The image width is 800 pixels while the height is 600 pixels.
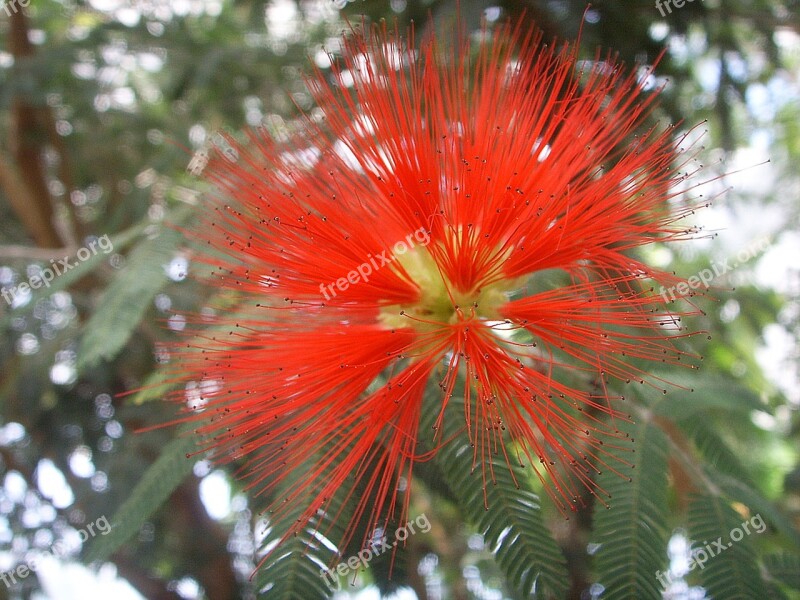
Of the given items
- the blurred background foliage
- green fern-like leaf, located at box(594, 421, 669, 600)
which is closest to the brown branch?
the blurred background foliage

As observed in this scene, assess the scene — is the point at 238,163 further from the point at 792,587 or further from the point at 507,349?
the point at 792,587

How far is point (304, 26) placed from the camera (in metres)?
3.92

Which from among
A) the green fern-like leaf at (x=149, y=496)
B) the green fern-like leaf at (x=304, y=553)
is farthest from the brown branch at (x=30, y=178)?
the green fern-like leaf at (x=304, y=553)

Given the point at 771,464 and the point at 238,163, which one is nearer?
the point at 238,163

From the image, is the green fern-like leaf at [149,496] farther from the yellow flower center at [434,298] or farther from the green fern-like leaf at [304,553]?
the yellow flower center at [434,298]

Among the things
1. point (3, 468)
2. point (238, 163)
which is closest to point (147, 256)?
point (238, 163)

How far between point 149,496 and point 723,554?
1.53 meters

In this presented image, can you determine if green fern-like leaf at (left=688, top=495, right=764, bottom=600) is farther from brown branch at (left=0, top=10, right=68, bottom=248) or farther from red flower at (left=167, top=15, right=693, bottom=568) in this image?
brown branch at (left=0, top=10, right=68, bottom=248)

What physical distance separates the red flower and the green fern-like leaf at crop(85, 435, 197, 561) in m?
0.14

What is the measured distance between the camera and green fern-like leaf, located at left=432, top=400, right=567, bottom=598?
5.10ft

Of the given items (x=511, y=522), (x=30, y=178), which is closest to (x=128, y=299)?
(x=511, y=522)

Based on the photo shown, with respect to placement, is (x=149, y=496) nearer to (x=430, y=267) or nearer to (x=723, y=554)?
(x=430, y=267)

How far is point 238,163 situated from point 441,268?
65cm

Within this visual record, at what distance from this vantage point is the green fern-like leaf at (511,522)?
156 centimetres
